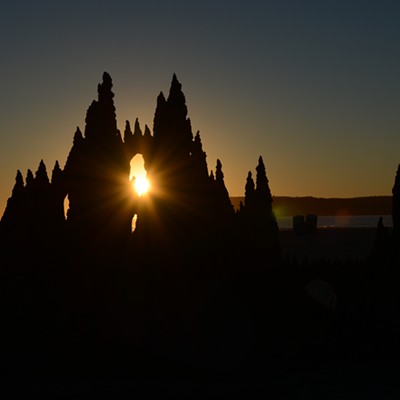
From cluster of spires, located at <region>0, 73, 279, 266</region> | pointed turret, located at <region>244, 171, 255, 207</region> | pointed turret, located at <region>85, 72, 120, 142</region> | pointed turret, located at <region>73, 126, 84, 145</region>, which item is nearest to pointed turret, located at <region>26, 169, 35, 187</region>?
cluster of spires, located at <region>0, 73, 279, 266</region>

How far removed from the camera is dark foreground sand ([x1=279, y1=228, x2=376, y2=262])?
104 m

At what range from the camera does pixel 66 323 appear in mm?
32281

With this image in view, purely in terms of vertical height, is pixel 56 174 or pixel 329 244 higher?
pixel 329 244

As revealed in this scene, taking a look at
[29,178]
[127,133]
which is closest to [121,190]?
[127,133]

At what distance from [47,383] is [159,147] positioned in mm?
15364

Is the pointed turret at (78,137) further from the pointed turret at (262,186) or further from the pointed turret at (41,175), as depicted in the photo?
the pointed turret at (262,186)

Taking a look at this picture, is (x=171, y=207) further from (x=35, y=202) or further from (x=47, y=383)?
(x=47, y=383)

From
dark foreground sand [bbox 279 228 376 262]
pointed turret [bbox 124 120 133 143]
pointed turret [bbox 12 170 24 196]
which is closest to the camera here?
pointed turret [bbox 12 170 24 196]

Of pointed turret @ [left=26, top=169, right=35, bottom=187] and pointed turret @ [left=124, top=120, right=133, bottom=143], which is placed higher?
pointed turret @ [left=124, top=120, right=133, bottom=143]

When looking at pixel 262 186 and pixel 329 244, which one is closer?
pixel 262 186

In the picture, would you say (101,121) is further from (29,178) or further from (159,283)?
(159,283)

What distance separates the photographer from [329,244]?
116m

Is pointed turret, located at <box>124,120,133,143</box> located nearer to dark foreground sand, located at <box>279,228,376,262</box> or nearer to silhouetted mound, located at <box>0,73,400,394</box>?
silhouetted mound, located at <box>0,73,400,394</box>

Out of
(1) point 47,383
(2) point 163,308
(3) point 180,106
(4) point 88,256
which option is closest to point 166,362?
(2) point 163,308
